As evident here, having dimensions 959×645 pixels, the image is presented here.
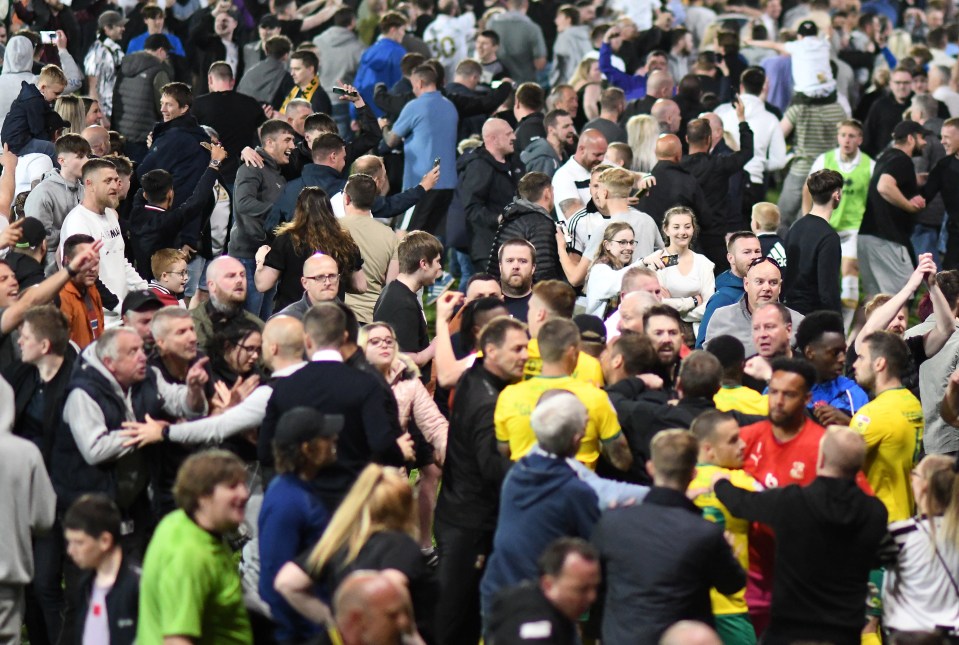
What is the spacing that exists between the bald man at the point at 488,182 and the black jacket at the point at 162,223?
2301mm

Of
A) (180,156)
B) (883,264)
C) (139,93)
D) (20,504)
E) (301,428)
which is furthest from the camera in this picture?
(139,93)

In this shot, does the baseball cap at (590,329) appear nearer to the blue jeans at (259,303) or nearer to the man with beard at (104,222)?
the blue jeans at (259,303)

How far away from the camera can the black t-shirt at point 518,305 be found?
9.00 metres

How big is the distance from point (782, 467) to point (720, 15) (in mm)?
16615

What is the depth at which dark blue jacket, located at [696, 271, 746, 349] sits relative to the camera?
9430mm

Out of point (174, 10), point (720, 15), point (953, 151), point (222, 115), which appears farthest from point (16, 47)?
point (720, 15)

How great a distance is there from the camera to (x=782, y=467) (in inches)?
267

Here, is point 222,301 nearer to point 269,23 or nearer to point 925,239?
point 925,239


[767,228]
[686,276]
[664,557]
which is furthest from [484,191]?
[664,557]

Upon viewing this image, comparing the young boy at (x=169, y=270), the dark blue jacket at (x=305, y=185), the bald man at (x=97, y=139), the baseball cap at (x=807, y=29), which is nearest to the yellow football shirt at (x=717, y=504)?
the young boy at (x=169, y=270)

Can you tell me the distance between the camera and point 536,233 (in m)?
10.6

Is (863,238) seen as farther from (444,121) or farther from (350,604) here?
(350,604)

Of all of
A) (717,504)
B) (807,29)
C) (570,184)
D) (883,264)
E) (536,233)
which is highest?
(717,504)

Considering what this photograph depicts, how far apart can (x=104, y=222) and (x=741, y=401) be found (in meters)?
4.63
